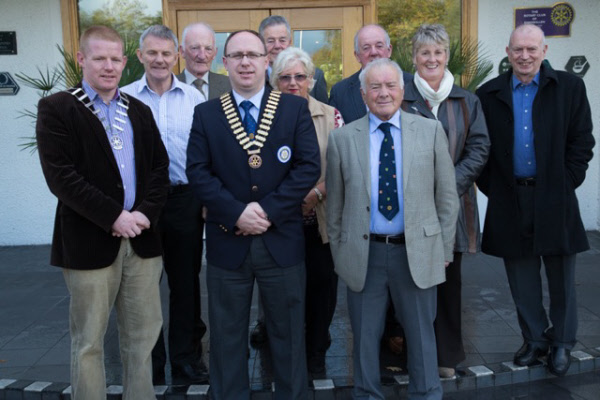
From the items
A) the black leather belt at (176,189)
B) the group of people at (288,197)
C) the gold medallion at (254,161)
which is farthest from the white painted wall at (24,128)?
the gold medallion at (254,161)

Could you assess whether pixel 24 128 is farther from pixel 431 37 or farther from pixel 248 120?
pixel 431 37

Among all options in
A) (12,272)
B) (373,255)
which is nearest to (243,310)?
(373,255)

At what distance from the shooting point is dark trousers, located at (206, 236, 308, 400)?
338cm

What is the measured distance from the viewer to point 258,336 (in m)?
4.73

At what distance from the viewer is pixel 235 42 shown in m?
3.35

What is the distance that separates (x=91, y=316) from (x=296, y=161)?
1298mm

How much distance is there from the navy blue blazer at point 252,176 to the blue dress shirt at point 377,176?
12.2 inches

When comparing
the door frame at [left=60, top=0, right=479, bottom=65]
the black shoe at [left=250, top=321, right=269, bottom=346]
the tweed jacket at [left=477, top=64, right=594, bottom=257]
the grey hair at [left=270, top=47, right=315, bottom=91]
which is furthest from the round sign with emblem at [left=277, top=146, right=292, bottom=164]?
the door frame at [left=60, top=0, right=479, bottom=65]

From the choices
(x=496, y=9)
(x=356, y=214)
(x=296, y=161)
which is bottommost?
(x=356, y=214)

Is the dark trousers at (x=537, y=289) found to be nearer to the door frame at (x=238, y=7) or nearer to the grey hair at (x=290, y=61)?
the grey hair at (x=290, y=61)

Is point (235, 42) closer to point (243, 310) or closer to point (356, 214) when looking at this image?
point (356, 214)

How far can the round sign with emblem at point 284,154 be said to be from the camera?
10.9 ft

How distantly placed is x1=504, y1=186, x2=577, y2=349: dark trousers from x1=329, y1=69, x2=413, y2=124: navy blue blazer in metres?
1.13

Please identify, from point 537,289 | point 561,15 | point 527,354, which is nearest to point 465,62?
point 561,15
